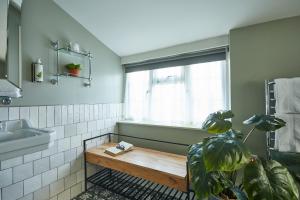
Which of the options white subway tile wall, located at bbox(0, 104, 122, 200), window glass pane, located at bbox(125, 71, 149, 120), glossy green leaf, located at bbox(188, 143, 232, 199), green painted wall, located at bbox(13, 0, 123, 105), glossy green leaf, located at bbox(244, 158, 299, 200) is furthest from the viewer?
window glass pane, located at bbox(125, 71, 149, 120)

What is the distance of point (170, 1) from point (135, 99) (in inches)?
54.4

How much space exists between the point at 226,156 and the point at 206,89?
1305mm

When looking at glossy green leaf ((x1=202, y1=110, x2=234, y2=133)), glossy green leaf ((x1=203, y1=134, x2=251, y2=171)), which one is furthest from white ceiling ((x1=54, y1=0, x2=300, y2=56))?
glossy green leaf ((x1=203, y1=134, x2=251, y2=171))

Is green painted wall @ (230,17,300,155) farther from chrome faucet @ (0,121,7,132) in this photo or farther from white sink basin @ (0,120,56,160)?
chrome faucet @ (0,121,7,132)

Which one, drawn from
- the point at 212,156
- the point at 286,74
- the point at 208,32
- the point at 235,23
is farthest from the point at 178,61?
the point at 212,156

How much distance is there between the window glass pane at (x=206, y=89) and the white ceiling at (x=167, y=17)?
13.6 inches

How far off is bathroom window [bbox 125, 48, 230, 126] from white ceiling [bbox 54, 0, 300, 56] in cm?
38

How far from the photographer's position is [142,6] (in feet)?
4.82

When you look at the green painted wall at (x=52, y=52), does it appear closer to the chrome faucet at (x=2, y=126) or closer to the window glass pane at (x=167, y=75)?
the chrome faucet at (x=2, y=126)

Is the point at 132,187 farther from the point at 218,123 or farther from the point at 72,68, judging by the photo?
the point at 72,68

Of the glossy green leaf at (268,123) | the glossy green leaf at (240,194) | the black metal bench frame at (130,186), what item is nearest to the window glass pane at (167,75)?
the black metal bench frame at (130,186)

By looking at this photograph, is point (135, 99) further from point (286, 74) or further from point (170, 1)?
point (286, 74)

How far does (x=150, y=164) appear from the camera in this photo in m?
1.53

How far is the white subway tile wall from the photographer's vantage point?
1.31 meters
